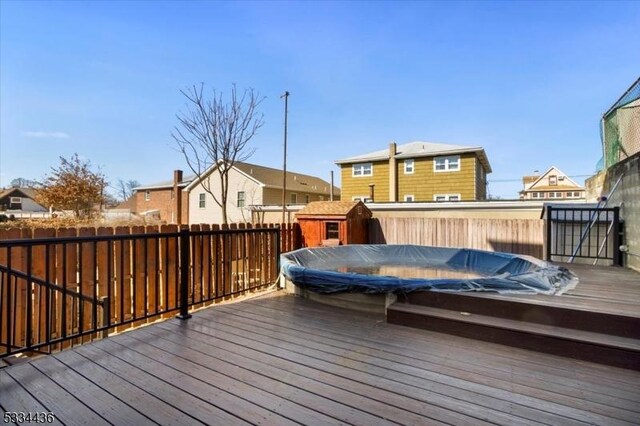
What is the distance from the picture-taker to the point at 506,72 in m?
10.3

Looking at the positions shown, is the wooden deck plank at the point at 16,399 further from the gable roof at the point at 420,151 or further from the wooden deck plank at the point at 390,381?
the gable roof at the point at 420,151

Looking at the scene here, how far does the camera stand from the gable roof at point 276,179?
18.5m

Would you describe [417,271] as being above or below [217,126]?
below

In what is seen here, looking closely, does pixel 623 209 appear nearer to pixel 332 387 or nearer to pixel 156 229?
pixel 332 387

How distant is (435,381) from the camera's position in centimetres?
194

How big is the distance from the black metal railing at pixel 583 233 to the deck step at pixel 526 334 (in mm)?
3366

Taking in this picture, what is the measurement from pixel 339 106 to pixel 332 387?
14214 millimetres

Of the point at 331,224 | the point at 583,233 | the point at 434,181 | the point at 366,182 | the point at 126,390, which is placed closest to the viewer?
the point at 126,390

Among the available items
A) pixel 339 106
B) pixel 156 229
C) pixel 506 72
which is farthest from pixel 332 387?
pixel 339 106

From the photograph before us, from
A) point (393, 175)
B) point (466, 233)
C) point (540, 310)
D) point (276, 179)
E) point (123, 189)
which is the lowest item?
point (540, 310)

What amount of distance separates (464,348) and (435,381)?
67cm

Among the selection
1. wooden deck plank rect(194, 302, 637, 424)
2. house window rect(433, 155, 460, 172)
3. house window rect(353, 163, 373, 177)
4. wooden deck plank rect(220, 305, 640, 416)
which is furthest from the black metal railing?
house window rect(353, 163, 373, 177)

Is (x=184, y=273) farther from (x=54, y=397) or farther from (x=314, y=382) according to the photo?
(x=314, y=382)

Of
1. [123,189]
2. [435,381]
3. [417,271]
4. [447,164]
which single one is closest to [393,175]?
[447,164]
